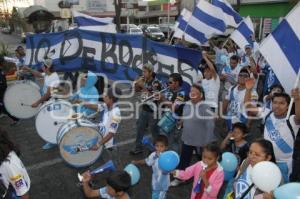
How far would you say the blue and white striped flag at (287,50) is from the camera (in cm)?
445

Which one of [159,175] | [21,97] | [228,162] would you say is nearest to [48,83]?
[21,97]

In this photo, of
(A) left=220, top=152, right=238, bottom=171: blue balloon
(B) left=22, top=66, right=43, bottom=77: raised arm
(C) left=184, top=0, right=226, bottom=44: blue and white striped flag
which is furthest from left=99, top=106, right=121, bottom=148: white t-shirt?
(C) left=184, top=0, right=226, bottom=44: blue and white striped flag

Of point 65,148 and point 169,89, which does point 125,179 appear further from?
point 169,89

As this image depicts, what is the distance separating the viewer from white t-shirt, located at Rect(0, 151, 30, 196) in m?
3.13

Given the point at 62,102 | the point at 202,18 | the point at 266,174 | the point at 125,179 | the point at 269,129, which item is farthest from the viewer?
the point at 202,18

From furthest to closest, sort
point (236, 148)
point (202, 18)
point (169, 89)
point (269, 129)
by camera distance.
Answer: point (202, 18) < point (169, 89) < point (236, 148) < point (269, 129)

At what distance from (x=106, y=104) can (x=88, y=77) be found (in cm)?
139

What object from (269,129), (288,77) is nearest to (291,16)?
(288,77)

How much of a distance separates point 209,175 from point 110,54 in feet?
17.3

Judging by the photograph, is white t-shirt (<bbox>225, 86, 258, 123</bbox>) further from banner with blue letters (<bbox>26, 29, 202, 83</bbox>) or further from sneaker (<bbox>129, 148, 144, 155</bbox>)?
sneaker (<bbox>129, 148, 144, 155</bbox>)

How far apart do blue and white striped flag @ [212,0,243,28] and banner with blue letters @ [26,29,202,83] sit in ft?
7.74

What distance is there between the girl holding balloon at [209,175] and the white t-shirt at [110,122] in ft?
5.07

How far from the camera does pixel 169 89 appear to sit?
5992 millimetres

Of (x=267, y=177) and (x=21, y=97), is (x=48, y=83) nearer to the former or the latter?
(x=21, y=97)
